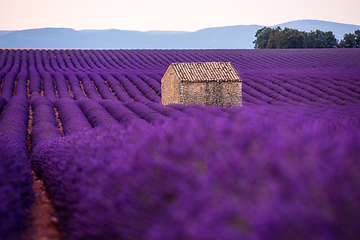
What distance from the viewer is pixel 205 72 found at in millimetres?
18531

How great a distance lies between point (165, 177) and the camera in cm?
238

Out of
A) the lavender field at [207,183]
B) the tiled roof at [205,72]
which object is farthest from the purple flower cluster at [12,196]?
the tiled roof at [205,72]

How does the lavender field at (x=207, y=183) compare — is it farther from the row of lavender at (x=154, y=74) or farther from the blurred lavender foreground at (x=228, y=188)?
the row of lavender at (x=154, y=74)

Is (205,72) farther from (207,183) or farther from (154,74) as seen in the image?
(207,183)

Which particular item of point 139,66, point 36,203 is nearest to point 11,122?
point 36,203

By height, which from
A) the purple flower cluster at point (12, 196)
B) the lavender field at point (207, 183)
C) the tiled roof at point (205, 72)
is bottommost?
the purple flower cluster at point (12, 196)

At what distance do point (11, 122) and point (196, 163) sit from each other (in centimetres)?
1057

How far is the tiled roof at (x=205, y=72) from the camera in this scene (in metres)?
17.9

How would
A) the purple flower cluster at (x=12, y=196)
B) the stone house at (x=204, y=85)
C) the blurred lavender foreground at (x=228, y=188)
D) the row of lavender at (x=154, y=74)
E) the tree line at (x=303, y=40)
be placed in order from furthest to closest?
the tree line at (x=303, y=40) → the row of lavender at (x=154, y=74) → the stone house at (x=204, y=85) → the purple flower cluster at (x=12, y=196) → the blurred lavender foreground at (x=228, y=188)

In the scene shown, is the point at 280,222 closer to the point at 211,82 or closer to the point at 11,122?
the point at 11,122

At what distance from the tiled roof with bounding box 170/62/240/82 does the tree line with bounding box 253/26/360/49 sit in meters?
45.4

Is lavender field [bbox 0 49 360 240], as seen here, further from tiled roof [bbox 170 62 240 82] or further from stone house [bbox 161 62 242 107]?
tiled roof [bbox 170 62 240 82]

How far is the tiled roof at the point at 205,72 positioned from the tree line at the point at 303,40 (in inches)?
1786

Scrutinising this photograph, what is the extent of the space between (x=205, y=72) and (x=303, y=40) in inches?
1957
